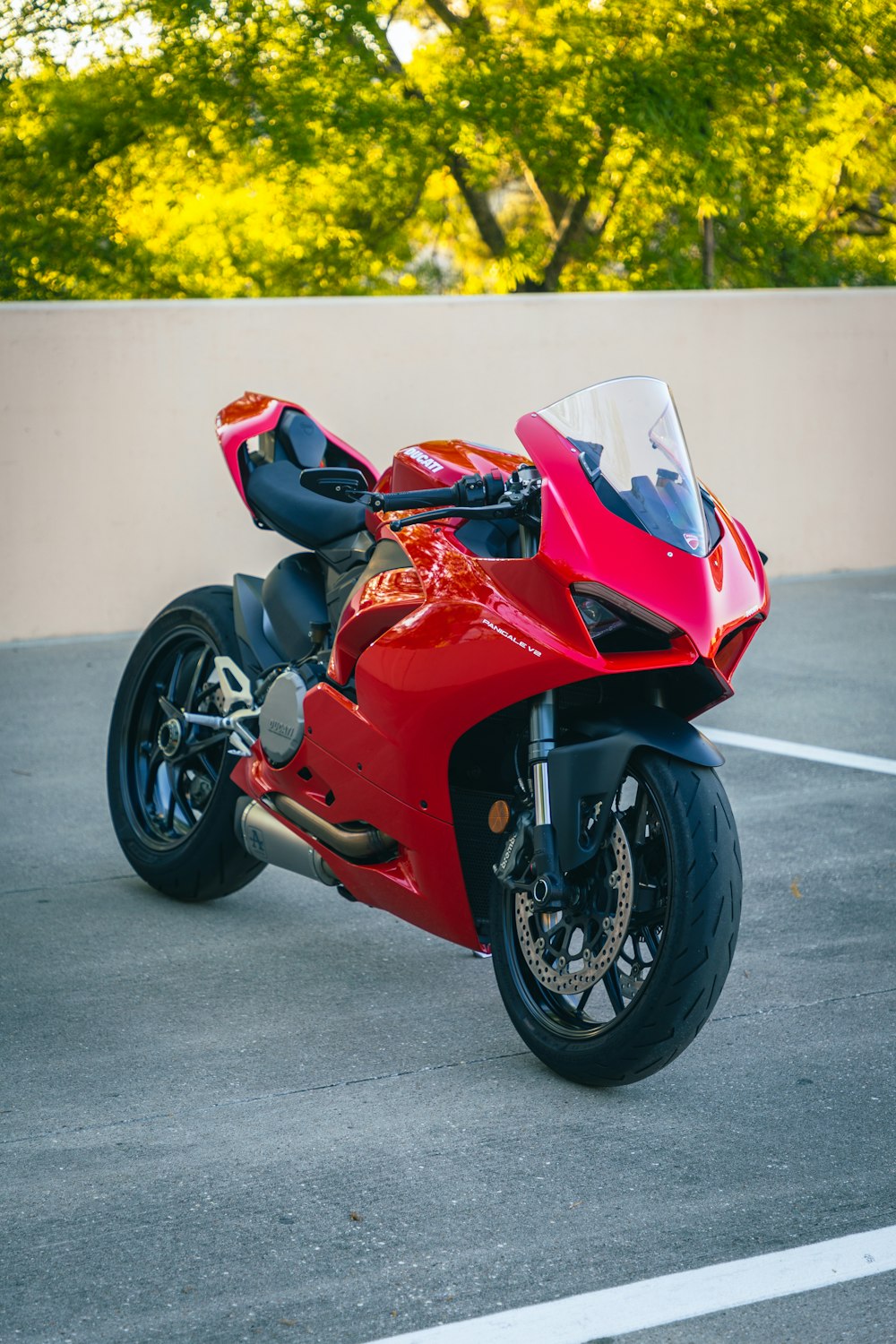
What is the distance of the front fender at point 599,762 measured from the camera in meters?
3.50

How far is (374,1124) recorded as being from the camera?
3547 millimetres

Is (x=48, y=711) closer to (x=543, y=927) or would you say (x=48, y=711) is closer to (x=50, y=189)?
(x=543, y=927)

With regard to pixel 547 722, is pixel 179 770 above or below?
below

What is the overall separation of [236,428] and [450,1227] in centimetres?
255

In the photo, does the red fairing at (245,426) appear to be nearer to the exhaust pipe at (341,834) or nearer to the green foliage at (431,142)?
the exhaust pipe at (341,834)

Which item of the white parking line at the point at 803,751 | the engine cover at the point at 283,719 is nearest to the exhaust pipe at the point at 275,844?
the engine cover at the point at 283,719

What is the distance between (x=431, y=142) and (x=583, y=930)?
39.3 feet

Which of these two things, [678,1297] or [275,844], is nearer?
[678,1297]

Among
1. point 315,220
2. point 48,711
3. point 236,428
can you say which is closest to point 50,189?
point 315,220

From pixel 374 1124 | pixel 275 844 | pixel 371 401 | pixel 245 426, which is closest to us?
pixel 374 1124

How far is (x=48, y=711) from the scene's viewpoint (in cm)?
809

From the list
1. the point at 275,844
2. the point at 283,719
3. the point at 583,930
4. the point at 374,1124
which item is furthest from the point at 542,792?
the point at 275,844

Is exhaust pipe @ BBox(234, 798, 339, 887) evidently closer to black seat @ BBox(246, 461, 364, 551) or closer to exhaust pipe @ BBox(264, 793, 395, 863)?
exhaust pipe @ BBox(264, 793, 395, 863)

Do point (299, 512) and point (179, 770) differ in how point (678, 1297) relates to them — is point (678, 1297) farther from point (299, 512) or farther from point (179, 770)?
point (179, 770)
